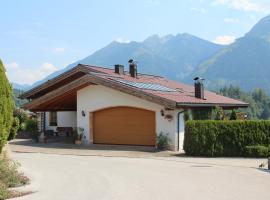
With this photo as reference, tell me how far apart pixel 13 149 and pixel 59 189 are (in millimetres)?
12950

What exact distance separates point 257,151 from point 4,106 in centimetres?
1147

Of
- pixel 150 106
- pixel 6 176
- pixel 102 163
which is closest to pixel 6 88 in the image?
pixel 6 176

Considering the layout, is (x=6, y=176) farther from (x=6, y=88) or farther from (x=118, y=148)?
(x=118, y=148)

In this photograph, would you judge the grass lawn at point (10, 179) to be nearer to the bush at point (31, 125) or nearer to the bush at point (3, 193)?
the bush at point (3, 193)

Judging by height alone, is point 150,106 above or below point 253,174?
above

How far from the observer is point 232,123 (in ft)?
64.0

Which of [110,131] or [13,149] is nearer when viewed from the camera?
[13,149]

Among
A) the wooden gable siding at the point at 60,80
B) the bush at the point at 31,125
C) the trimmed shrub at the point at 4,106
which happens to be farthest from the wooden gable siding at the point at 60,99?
the trimmed shrub at the point at 4,106

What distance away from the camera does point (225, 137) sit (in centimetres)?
1947

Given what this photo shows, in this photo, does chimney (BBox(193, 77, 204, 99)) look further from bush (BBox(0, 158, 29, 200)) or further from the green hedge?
bush (BBox(0, 158, 29, 200))

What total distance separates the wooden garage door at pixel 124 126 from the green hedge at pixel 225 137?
13.6 ft

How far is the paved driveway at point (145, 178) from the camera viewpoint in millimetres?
10011

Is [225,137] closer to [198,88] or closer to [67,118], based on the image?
[198,88]

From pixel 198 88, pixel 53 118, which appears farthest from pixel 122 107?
pixel 53 118
